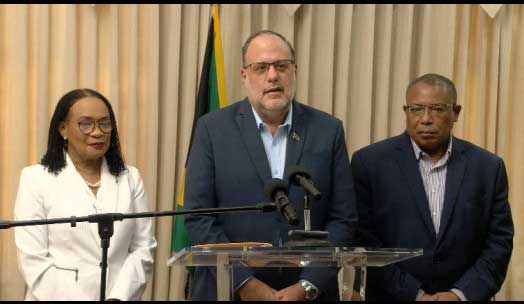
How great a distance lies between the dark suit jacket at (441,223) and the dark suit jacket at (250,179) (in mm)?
353

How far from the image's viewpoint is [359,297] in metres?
3.34

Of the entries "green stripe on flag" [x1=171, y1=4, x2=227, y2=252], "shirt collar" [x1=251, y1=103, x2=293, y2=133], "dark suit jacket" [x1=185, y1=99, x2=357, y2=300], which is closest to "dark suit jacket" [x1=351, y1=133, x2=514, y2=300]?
"dark suit jacket" [x1=185, y1=99, x2=357, y2=300]

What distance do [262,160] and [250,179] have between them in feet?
0.37

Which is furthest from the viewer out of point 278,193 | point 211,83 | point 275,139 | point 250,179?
point 211,83

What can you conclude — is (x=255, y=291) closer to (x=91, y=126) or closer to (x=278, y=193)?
(x=278, y=193)

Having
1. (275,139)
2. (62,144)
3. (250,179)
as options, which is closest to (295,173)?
(250,179)

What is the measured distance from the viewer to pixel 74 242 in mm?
4172

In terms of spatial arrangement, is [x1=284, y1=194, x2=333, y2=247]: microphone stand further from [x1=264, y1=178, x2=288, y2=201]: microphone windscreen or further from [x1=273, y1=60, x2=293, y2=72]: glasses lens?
[x1=273, y1=60, x2=293, y2=72]: glasses lens

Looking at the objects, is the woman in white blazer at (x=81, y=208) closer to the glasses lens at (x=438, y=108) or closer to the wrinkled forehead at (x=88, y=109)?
the wrinkled forehead at (x=88, y=109)

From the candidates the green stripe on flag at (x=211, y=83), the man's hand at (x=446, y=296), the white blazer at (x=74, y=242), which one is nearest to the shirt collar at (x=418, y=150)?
the man's hand at (x=446, y=296)

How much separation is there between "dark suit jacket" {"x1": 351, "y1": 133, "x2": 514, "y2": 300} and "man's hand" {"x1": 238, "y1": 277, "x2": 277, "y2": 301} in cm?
85

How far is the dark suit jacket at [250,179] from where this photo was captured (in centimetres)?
411

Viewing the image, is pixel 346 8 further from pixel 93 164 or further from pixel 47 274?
pixel 47 274

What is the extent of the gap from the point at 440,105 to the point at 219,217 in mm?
1352
